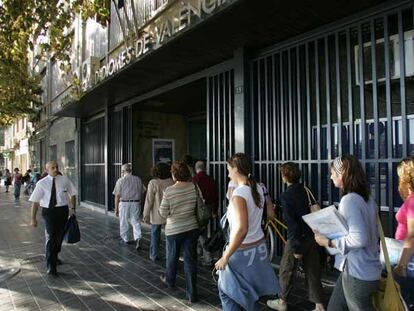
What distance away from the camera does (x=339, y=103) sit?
5320 millimetres

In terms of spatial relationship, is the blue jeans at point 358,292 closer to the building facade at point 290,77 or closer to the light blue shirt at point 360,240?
the light blue shirt at point 360,240

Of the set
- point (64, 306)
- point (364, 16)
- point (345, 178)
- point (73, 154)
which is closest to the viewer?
point (345, 178)

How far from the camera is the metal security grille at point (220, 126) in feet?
24.0

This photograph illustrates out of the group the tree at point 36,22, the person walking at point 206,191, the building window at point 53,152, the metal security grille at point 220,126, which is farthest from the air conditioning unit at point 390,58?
Answer: the building window at point 53,152

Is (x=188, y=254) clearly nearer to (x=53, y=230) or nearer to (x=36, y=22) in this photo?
(x=53, y=230)

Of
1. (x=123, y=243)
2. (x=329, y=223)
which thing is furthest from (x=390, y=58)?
(x=123, y=243)

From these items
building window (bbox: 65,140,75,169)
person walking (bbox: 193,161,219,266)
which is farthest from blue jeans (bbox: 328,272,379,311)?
building window (bbox: 65,140,75,169)

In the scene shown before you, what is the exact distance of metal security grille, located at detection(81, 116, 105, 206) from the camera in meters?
13.7

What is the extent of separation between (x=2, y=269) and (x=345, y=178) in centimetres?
574

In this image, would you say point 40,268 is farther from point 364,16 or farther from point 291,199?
point 364,16

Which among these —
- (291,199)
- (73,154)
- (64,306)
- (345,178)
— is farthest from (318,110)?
(73,154)

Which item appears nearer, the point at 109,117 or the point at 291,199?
the point at 291,199

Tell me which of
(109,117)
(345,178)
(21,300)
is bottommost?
(21,300)

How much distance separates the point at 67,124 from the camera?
17562mm
